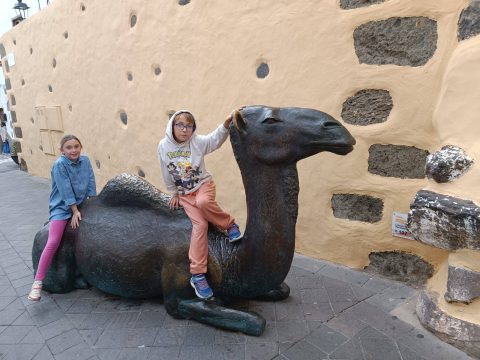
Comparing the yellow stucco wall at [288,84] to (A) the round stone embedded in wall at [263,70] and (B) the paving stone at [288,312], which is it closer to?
(A) the round stone embedded in wall at [263,70]

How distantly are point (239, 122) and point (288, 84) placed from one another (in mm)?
1372

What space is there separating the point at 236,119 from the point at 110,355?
1636 mm

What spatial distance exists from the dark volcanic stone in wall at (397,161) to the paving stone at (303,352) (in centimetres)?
153

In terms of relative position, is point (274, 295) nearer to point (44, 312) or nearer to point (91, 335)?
point (91, 335)

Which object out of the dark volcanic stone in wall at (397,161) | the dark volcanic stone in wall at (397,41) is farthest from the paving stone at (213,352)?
the dark volcanic stone in wall at (397,41)

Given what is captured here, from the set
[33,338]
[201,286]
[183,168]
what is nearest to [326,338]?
[201,286]

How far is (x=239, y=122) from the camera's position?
2.21m

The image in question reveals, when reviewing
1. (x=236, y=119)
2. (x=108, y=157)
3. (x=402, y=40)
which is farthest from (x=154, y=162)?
(x=402, y=40)

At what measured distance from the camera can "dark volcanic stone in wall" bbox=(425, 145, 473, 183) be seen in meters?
2.14

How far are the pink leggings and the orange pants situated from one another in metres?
1.05

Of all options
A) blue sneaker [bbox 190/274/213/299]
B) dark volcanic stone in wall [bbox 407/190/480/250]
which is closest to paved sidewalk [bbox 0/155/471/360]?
blue sneaker [bbox 190/274/213/299]

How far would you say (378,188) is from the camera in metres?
3.05

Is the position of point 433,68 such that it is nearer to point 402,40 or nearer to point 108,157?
point 402,40

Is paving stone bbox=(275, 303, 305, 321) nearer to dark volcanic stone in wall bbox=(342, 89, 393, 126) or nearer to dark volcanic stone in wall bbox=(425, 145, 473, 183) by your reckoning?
dark volcanic stone in wall bbox=(425, 145, 473, 183)
